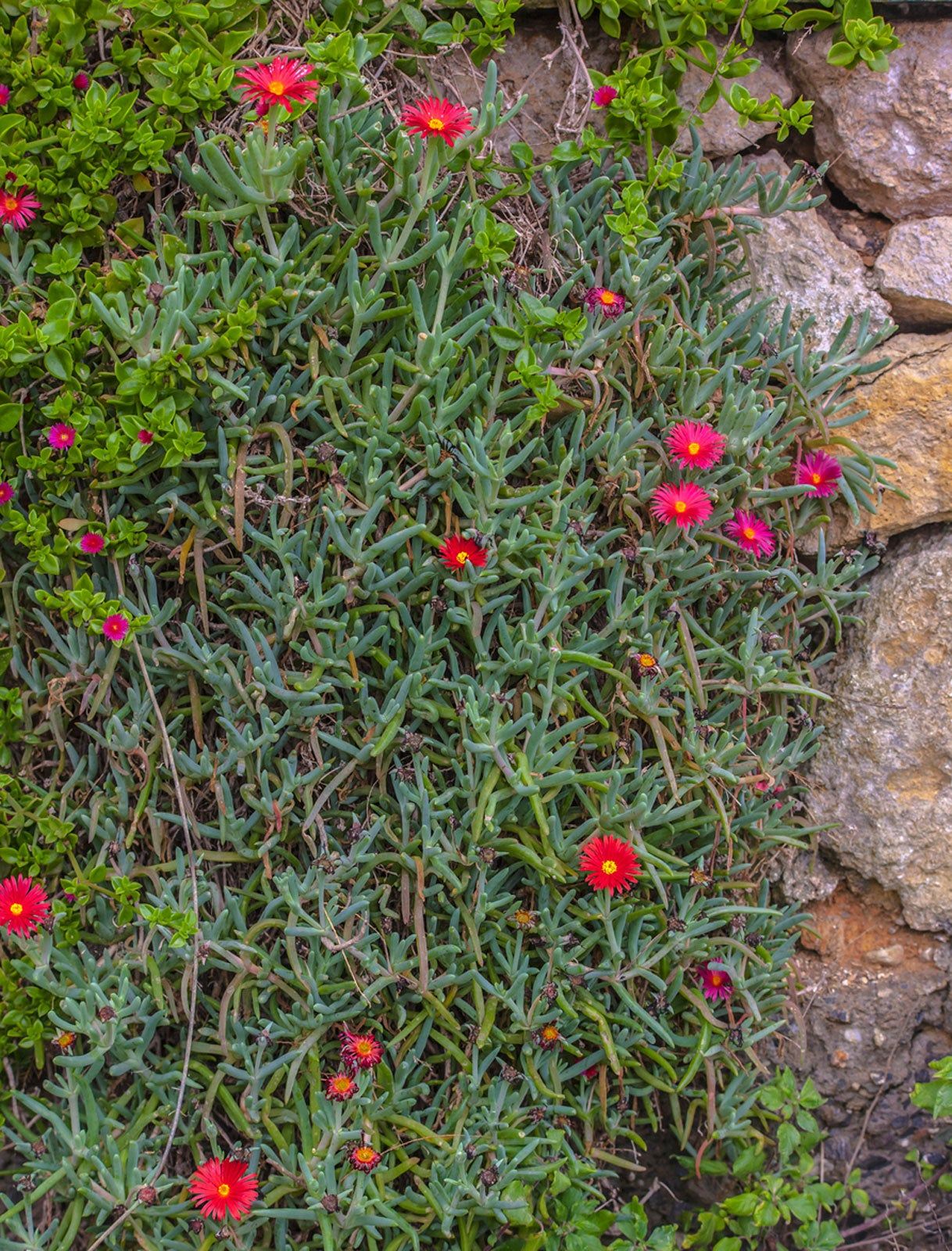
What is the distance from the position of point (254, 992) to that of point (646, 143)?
1679 millimetres

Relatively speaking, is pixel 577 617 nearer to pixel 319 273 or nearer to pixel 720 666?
pixel 720 666

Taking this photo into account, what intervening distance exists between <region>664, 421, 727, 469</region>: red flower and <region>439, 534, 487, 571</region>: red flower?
41cm

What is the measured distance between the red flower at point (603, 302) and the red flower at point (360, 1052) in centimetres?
132

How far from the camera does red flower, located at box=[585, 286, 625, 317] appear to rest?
2.02 meters

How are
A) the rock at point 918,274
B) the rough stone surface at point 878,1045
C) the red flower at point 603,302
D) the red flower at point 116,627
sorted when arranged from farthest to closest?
the rock at point 918,274, the rough stone surface at point 878,1045, the red flower at point 603,302, the red flower at point 116,627

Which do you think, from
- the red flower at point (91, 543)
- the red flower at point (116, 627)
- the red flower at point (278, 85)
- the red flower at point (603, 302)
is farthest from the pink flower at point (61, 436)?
the red flower at point (603, 302)

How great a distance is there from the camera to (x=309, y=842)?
1909 mm

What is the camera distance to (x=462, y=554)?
75.8 inches

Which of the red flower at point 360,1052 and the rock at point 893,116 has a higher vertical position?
the rock at point 893,116

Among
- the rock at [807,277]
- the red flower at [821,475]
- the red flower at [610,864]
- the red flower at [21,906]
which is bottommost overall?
the red flower at [21,906]

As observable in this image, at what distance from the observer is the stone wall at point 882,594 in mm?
2168

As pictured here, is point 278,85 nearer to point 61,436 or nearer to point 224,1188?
point 61,436

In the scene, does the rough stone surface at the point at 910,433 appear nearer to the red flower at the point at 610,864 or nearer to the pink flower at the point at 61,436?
the red flower at the point at 610,864

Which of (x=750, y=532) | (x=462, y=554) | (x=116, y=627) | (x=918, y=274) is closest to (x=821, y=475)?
(x=750, y=532)
